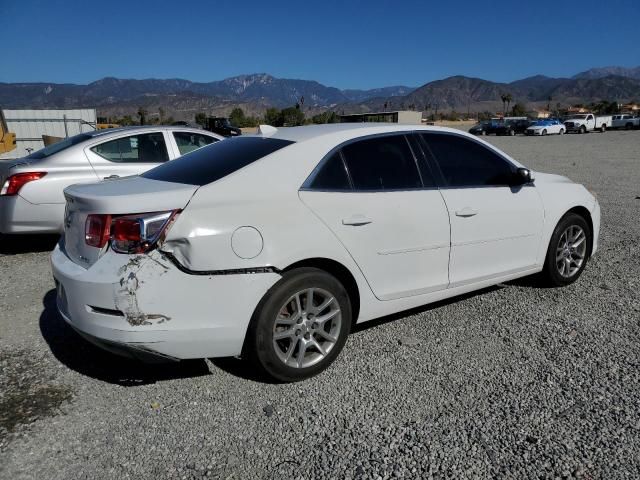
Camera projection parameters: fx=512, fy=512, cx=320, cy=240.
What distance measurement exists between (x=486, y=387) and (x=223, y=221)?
6.23ft

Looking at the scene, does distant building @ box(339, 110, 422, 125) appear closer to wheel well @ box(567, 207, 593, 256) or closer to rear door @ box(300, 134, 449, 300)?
rear door @ box(300, 134, 449, 300)

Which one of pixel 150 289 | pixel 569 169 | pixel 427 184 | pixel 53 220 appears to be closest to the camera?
pixel 150 289

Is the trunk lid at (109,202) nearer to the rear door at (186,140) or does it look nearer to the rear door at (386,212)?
the rear door at (386,212)

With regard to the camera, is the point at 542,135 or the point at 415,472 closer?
the point at 415,472

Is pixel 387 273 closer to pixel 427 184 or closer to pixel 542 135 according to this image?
pixel 427 184

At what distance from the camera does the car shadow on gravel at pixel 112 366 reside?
3379 millimetres

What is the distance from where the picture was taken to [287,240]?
9.89 ft

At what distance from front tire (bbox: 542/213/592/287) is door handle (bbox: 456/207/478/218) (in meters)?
1.19

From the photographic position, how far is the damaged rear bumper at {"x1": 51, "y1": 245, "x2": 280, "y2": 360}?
108 inches

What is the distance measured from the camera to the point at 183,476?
2.44m

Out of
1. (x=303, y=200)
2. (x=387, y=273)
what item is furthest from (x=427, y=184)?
(x=303, y=200)

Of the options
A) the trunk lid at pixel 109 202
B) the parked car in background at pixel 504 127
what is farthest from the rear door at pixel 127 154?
the parked car in background at pixel 504 127

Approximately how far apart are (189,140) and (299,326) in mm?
4985

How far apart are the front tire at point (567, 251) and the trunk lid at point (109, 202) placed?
11.0ft
